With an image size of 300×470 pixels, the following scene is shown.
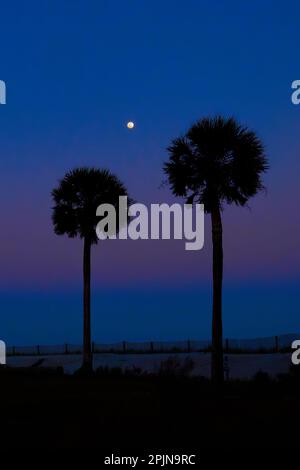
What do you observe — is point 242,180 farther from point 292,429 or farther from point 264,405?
point 292,429

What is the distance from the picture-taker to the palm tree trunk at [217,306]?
93.4 feet

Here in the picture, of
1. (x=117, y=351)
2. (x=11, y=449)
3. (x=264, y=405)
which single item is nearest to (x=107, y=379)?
(x=264, y=405)

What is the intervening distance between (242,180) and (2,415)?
1547 centimetres

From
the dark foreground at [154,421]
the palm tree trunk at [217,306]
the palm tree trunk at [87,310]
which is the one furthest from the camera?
the palm tree trunk at [87,310]

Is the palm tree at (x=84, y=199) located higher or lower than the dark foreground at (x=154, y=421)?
higher

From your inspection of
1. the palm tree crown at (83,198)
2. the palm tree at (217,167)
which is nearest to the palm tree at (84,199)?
the palm tree crown at (83,198)

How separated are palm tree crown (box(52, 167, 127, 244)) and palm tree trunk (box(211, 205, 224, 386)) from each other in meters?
10.5

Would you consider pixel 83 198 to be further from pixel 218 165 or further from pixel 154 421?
pixel 154 421

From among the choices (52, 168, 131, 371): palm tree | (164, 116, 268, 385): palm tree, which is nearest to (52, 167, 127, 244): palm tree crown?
(52, 168, 131, 371): palm tree

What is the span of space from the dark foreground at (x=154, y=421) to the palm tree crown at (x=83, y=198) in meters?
16.7

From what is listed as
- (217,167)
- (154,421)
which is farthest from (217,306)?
(154,421)

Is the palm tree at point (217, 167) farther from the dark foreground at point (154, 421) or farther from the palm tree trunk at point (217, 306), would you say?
the dark foreground at point (154, 421)

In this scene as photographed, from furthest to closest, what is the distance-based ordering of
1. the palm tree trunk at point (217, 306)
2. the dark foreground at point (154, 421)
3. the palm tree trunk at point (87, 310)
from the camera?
the palm tree trunk at point (87, 310) → the palm tree trunk at point (217, 306) → the dark foreground at point (154, 421)

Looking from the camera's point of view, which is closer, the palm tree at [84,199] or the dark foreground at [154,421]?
the dark foreground at [154,421]
